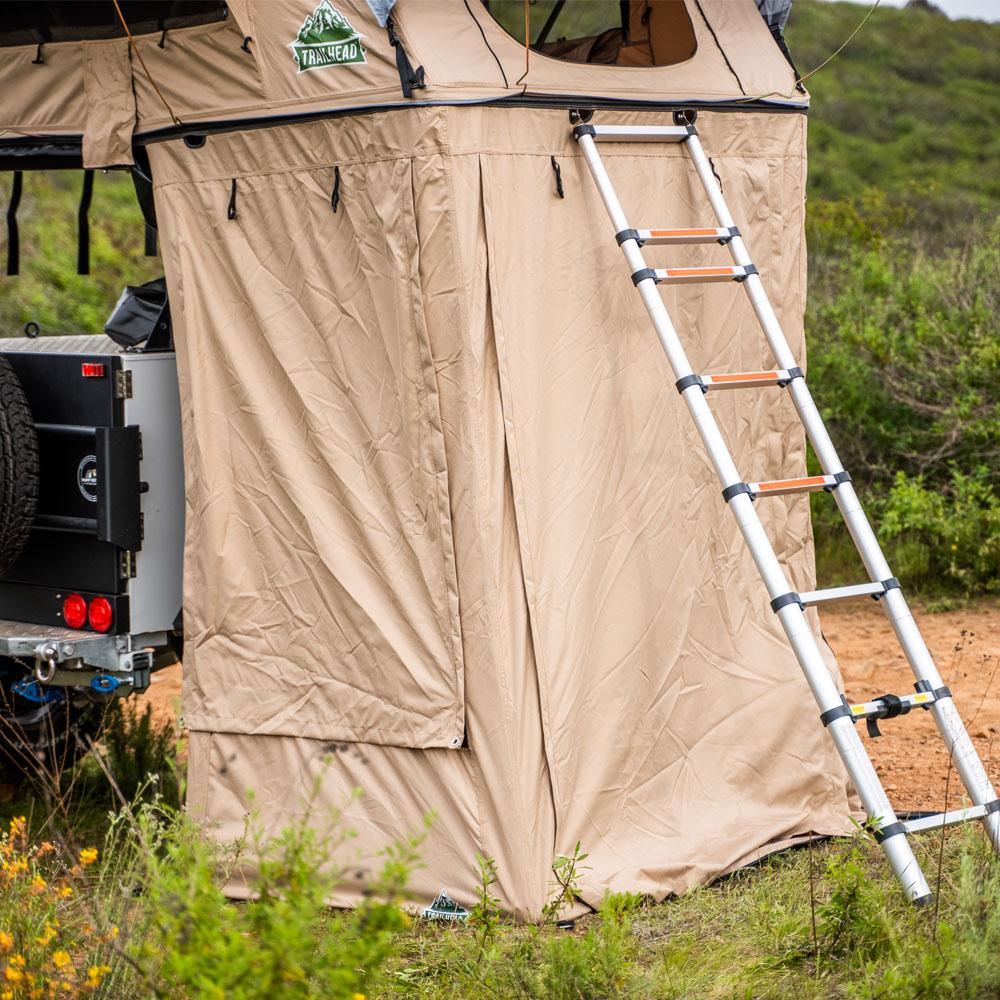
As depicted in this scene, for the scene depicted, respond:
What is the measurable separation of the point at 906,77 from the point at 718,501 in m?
25.3

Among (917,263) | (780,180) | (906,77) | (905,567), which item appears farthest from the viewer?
(906,77)

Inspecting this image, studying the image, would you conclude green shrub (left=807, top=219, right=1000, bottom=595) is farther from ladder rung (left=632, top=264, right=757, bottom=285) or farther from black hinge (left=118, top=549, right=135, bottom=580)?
black hinge (left=118, top=549, right=135, bottom=580)

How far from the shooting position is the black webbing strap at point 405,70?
155 inches

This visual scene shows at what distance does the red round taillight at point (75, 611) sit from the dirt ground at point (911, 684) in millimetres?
1304

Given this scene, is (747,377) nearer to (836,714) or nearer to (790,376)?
(790,376)

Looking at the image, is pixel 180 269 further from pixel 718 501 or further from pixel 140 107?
pixel 718 501

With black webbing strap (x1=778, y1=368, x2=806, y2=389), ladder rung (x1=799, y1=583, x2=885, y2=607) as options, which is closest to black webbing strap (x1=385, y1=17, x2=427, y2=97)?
black webbing strap (x1=778, y1=368, x2=806, y2=389)

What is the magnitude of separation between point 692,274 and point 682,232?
0.53 ft

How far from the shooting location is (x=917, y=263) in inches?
377

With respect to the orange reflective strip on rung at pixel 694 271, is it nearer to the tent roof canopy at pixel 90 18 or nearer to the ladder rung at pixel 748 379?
the ladder rung at pixel 748 379

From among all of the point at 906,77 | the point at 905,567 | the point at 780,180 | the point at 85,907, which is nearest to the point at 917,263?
the point at 905,567

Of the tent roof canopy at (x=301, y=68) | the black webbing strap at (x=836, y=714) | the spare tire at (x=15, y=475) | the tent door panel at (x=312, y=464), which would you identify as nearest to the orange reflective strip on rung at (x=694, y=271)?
the tent roof canopy at (x=301, y=68)

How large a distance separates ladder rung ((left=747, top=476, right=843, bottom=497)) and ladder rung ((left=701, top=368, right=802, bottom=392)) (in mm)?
318

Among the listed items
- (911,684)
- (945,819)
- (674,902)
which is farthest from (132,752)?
(911,684)
